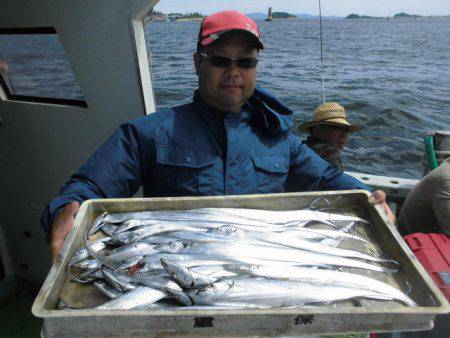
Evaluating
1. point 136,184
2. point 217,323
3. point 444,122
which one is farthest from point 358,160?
point 217,323

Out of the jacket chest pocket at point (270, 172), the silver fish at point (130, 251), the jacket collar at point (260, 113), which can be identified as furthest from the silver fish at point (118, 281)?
the jacket collar at point (260, 113)

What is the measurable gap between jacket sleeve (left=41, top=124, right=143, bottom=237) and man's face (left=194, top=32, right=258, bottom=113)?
61cm

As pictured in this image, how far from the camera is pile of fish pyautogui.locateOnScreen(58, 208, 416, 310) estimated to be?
1624 mm

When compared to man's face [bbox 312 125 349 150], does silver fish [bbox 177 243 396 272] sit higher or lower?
higher

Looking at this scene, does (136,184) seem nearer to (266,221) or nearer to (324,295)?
(266,221)

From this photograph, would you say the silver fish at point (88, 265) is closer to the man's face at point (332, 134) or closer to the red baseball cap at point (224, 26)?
the red baseball cap at point (224, 26)

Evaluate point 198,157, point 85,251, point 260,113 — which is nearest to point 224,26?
point 260,113

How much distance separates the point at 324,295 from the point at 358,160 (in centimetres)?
777

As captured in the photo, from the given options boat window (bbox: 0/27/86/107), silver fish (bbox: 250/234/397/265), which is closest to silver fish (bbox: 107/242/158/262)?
silver fish (bbox: 250/234/397/265)

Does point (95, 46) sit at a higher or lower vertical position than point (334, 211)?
higher

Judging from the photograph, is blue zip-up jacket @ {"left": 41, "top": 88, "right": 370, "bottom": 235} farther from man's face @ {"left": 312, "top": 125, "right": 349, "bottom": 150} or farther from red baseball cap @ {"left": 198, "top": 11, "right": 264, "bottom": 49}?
man's face @ {"left": 312, "top": 125, "right": 349, "bottom": 150}

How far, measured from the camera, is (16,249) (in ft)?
17.1

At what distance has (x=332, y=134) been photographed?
→ 4543 millimetres

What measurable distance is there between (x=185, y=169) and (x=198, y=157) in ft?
Result: 0.38
